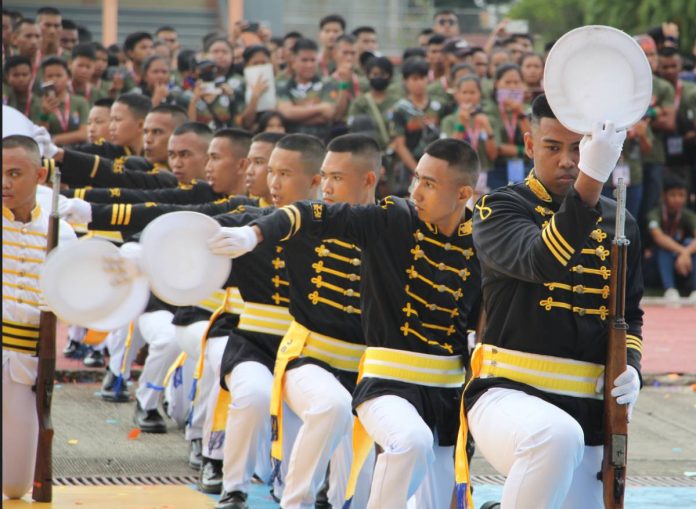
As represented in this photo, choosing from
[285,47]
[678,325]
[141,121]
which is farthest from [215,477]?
[285,47]

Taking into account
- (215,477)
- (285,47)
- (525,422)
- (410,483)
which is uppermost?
(285,47)

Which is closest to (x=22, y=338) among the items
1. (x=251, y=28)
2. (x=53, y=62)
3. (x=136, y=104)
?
(x=136, y=104)

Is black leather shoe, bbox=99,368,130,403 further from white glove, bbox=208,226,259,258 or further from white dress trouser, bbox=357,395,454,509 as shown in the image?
white glove, bbox=208,226,259,258

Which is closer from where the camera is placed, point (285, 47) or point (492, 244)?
point (492, 244)

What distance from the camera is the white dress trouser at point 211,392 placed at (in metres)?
6.51

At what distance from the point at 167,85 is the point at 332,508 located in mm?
7225

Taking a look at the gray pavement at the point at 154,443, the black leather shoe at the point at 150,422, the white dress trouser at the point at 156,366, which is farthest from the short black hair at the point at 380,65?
the black leather shoe at the point at 150,422

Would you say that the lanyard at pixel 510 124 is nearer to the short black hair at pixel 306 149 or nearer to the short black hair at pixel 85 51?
the short black hair at pixel 85 51

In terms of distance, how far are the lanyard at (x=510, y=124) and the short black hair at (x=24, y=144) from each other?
23.5ft

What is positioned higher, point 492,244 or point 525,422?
point 492,244

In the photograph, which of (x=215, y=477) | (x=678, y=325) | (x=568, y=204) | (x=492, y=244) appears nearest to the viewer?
(x=568, y=204)

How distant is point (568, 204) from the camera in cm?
406

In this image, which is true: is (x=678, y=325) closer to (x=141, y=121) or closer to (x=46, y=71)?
(x=141, y=121)

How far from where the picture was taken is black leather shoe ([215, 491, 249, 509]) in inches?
235
